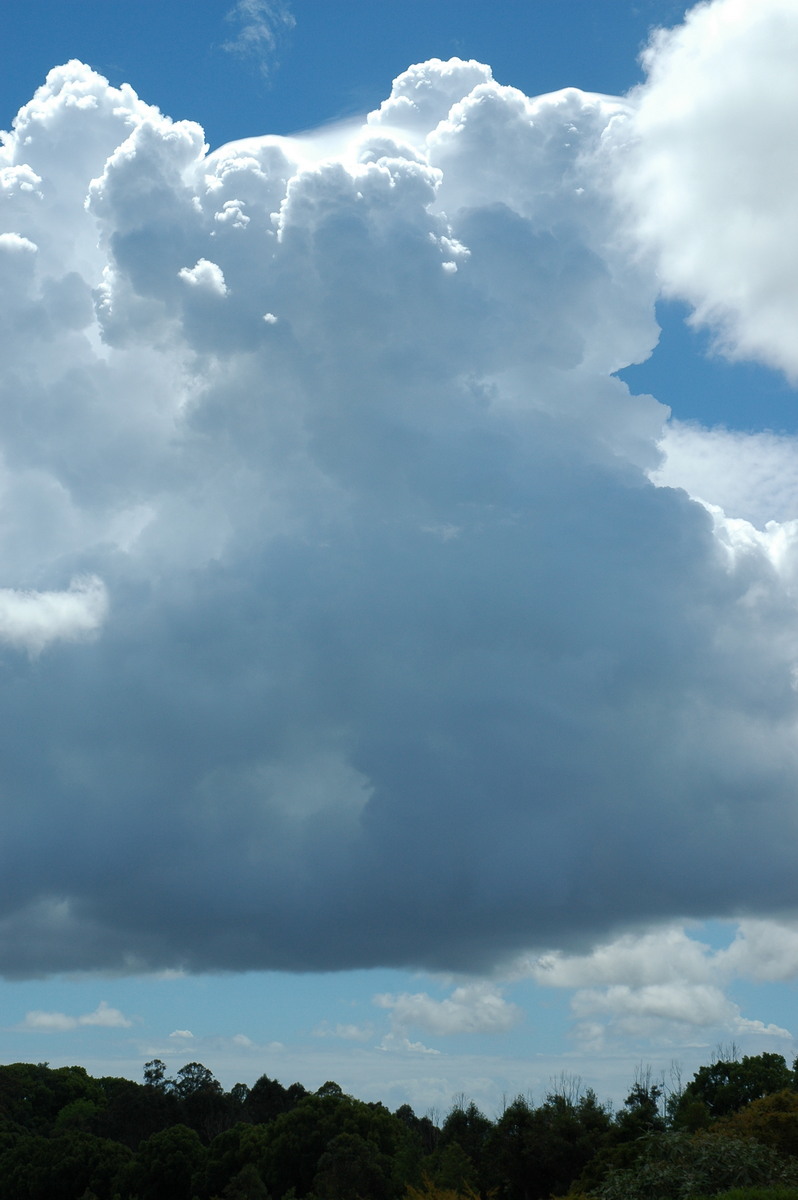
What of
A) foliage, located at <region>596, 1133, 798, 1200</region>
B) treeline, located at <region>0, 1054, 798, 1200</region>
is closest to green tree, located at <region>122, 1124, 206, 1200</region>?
treeline, located at <region>0, 1054, 798, 1200</region>

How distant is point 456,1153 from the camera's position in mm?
58750

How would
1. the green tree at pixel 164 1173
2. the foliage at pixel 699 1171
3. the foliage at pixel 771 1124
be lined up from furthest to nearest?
the green tree at pixel 164 1173 < the foliage at pixel 771 1124 < the foliage at pixel 699 1171

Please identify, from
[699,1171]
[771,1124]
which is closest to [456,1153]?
[771,1124]

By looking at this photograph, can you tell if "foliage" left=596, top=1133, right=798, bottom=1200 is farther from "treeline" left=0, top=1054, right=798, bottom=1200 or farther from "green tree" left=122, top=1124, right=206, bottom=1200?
"green tree" left=122, top=1124, right=206, bottom=1200

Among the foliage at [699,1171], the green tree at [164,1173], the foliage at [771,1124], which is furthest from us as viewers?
the green tree at [164,1173]

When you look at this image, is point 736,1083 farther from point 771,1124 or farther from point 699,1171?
point 699,1171

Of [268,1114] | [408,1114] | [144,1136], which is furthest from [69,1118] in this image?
[408,1114]

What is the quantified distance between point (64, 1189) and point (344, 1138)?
83.1 ft

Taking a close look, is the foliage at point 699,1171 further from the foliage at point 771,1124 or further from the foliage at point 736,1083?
the foliage at point 736,1083

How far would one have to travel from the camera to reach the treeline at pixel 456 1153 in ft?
128

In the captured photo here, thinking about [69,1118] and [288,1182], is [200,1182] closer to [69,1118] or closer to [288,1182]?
[288,1182]

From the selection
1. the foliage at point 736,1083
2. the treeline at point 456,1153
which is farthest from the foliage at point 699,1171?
the foliage at point 736,1083

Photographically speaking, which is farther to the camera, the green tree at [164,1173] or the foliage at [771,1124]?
the green tree at [164,1173]

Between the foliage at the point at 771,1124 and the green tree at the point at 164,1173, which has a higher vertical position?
the foliage at the point at 771,1124
